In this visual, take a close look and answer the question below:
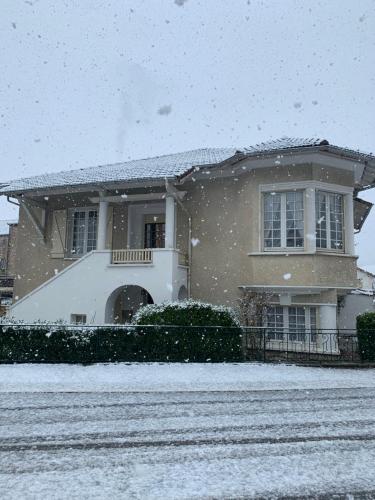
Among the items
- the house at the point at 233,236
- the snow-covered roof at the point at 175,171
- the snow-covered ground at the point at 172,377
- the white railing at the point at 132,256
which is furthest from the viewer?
the white railing at the point at 132,256

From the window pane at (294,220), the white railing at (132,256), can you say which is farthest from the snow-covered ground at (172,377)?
the window pane at (294,220)

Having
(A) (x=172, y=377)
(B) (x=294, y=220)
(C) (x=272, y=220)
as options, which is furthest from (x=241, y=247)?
(A) (x=172, y=377)

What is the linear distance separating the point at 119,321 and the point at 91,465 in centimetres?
1132

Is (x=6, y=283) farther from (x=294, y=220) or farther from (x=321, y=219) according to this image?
(x=321, y=219)

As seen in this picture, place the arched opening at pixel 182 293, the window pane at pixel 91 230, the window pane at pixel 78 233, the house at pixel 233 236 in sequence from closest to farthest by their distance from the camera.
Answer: the house at pixel 233 236 → the arched opening at pixel 182 293 → the window pane at pixel 91 230 → the window pane at pixel 78 233

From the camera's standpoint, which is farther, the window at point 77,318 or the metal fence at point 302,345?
the window at point 77,318

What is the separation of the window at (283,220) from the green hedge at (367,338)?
300cm

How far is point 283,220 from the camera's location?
12891mm

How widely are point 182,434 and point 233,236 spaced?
29.7 feet

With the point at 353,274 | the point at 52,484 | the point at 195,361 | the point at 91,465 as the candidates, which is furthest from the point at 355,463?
the point at 353,274

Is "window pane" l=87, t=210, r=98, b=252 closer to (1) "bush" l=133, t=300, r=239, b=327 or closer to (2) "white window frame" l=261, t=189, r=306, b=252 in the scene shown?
(1) "bush" l=133, t=300, r=239, b=327

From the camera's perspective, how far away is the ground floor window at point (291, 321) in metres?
12.6

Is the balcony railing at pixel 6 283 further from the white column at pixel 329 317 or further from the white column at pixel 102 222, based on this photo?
the white column at pixel 329 317

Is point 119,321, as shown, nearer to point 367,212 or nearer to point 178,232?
point 178,232
